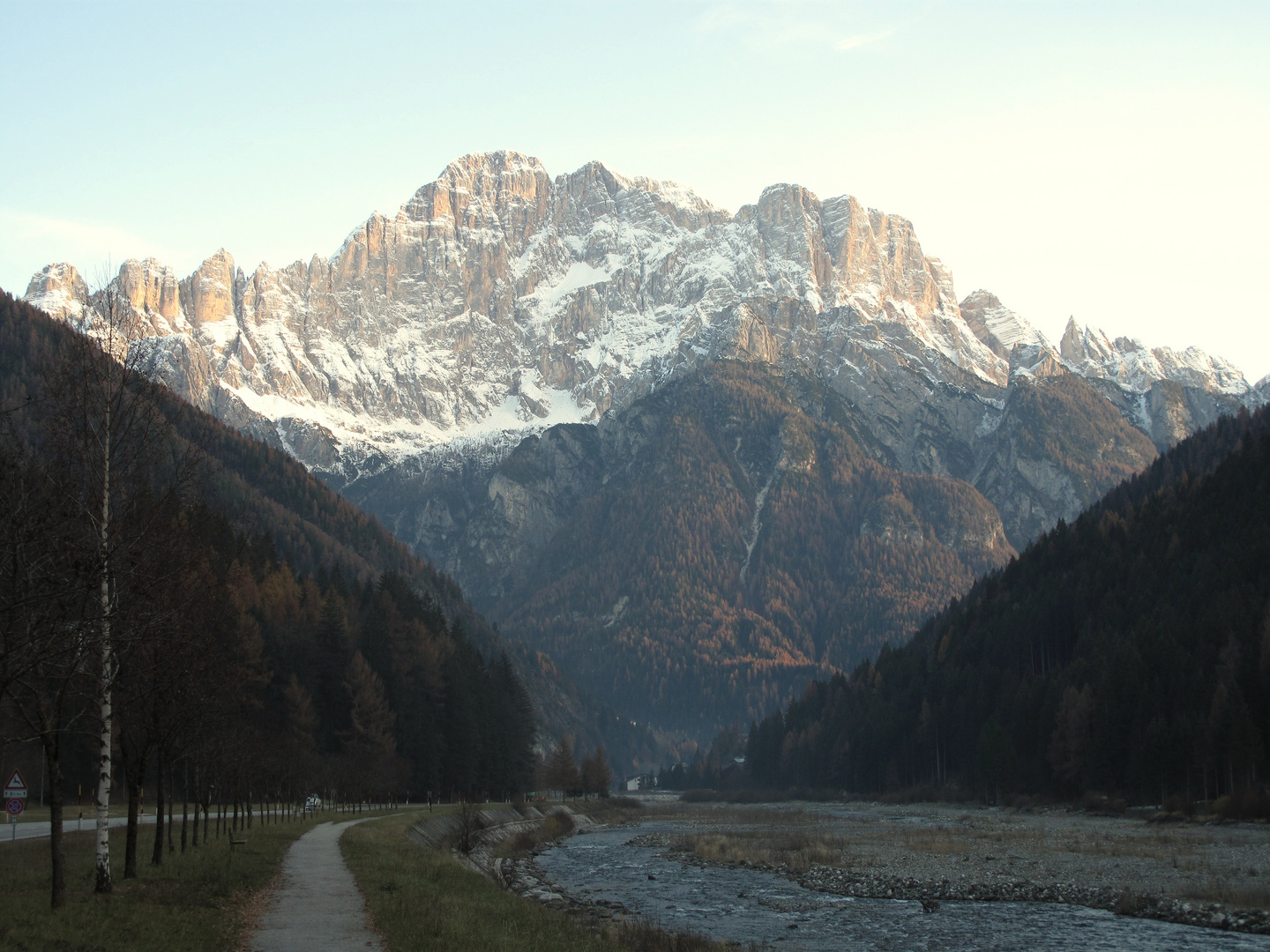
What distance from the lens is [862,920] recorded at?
3928 cm

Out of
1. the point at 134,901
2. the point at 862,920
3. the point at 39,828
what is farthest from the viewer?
the point at 39,828

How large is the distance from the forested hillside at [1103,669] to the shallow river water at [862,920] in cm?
4159

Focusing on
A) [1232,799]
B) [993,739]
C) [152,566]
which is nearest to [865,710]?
[993,739]

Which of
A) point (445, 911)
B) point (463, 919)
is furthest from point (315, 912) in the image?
Answer: point (463, 919)

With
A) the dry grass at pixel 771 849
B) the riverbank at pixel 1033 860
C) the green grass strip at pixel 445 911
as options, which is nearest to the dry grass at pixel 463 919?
the green grass strip at pixel 445 911

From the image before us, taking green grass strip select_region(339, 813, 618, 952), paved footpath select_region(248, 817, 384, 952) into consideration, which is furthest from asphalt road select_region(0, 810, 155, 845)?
green grass strip select_region(339, 813, 618, 952)

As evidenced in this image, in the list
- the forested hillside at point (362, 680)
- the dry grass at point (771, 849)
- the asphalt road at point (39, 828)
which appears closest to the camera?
Answer: the asphalt road at point (39, 828)

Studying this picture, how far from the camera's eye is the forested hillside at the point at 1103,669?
81.2 metres

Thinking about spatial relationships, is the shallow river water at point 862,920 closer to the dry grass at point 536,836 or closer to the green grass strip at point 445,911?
the green grass strip at point 445,911

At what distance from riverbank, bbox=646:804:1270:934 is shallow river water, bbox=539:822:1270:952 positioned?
152 centimetres

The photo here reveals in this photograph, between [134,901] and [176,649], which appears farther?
[176,649]

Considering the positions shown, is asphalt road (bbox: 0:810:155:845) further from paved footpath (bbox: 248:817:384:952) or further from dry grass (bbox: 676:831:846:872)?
dry grass (bbox: 676:831:846:872)

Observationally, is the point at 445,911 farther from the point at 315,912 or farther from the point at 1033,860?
the point at 1033,860

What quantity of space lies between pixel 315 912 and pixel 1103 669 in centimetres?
8464
